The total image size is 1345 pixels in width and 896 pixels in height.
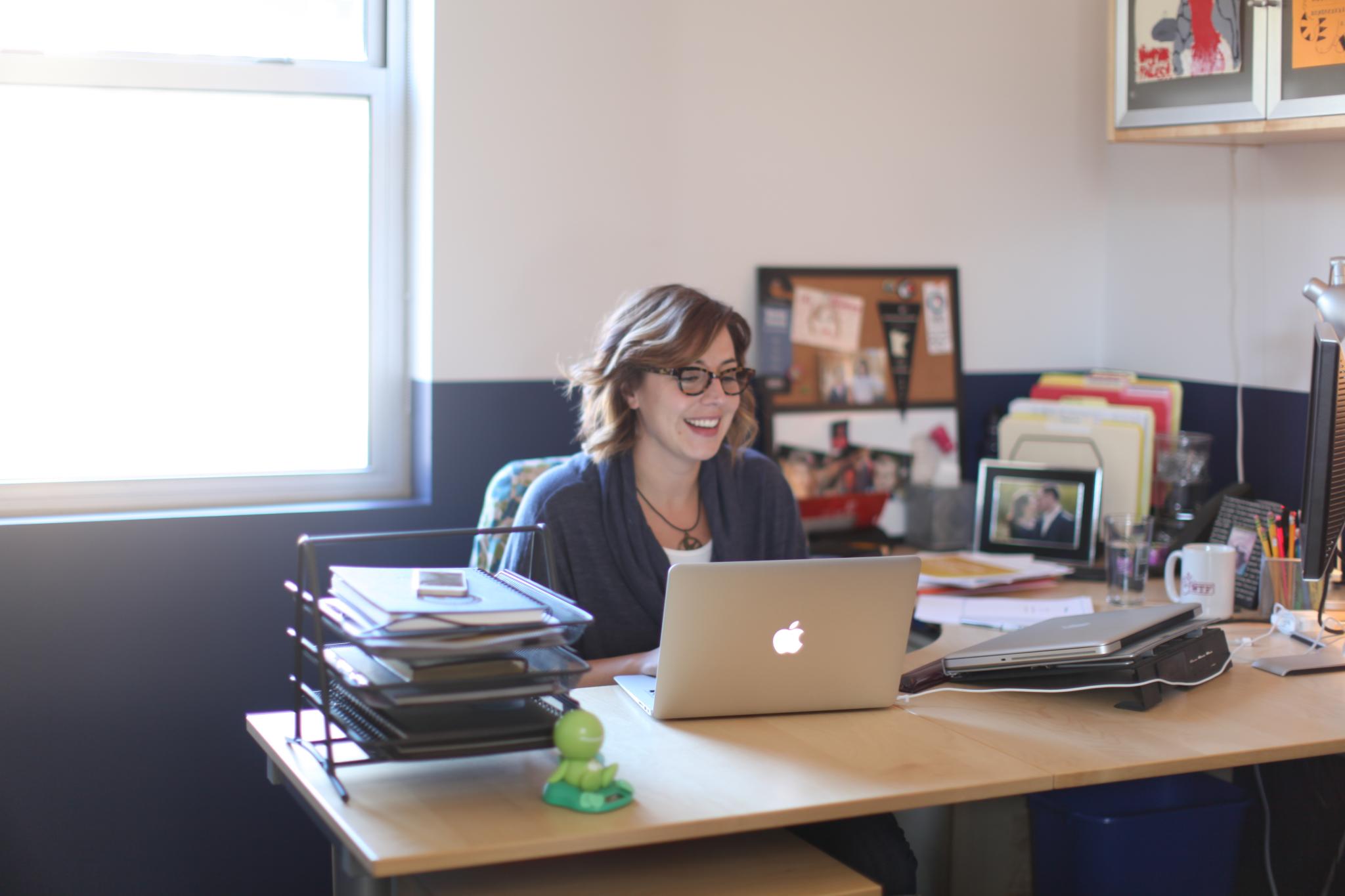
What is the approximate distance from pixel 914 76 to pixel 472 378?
1325 mm

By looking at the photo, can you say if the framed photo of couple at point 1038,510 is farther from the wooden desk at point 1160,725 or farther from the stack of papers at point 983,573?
the wooden desk at point 1160,725

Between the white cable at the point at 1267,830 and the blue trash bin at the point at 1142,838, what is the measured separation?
2.41 feet

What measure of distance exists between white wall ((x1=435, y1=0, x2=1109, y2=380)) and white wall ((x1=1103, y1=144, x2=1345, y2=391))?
0.11m

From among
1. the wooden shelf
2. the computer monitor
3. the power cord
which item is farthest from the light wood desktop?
the wooden shelf

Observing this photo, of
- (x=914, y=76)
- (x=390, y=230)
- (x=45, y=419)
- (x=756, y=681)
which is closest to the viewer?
(x=756, y=681)

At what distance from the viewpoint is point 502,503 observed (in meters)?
2.52

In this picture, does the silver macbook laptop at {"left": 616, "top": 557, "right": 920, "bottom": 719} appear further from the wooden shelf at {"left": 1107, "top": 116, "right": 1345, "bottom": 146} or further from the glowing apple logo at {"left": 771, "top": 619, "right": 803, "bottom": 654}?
the wooden shelf at {"left": 1107, "top": 116, "right": 1345, "bottom": 146}

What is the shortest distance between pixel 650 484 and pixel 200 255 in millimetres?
1100

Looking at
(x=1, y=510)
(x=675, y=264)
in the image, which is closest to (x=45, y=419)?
(x=1, y=510)

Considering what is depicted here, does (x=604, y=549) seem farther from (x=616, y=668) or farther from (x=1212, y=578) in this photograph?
(x=1212, y=578)

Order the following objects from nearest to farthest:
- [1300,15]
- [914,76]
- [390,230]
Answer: [1300,15] < [390,230] < [914,76]

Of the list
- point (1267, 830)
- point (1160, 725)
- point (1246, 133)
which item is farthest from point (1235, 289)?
point (1160, 725)

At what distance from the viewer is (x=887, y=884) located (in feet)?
6.33

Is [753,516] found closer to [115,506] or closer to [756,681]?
[756,681]
